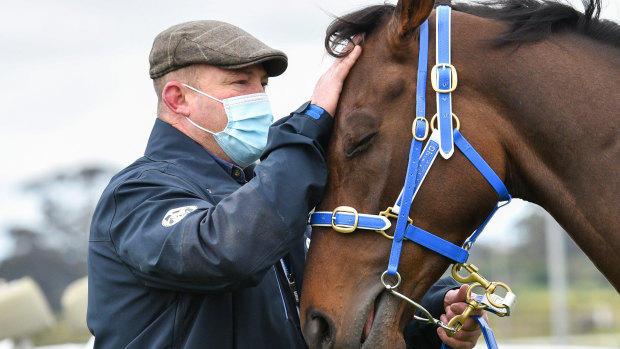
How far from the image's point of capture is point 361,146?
2801 mm

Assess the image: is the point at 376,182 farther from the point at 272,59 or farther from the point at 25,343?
the point at 25,343

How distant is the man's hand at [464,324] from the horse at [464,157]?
0.45 metres

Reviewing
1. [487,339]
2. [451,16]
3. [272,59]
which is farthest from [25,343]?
[451,16]

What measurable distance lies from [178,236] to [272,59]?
1.05 metres

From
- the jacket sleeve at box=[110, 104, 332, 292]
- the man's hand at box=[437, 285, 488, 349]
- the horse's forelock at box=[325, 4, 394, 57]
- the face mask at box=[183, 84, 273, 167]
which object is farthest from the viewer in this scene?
the face mask at box=[183, 84, 273, 167]

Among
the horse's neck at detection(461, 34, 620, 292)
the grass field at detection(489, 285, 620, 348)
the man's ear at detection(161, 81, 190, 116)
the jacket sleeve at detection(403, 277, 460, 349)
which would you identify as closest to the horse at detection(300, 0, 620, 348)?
the horse's neck at detection(461, 34, 620, 292)

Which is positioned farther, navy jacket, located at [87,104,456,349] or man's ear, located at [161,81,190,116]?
man's ear, located at [161,81,190,116]

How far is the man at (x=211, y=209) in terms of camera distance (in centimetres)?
274

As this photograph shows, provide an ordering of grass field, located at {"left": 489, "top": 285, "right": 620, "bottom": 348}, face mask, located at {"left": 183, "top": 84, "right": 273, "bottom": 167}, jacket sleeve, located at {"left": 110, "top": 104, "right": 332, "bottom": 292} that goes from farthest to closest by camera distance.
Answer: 1. grass field, located at {"left": 489, "top": 285, "right": 620, "bottom": 348}
2. face mask, located at {"left": 183, "top": 84, "right": 273, "bottom": 167}
3. jacket sleeve, located at {"left": 110, "top": 104, "right": 332, "bottom": 292}

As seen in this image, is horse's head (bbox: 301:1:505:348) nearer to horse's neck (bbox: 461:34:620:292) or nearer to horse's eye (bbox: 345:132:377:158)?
horse's eye (bbox: 345:132:377:158)

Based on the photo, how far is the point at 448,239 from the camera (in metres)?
2.83

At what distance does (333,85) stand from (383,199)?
45 cm

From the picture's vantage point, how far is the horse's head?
277 centimetres

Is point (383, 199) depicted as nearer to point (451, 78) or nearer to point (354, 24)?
point (451, 78)
